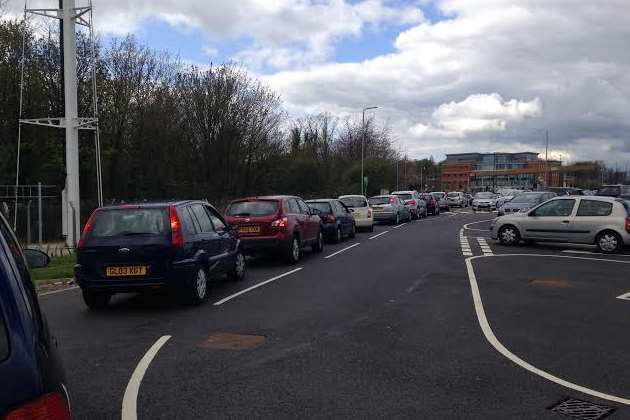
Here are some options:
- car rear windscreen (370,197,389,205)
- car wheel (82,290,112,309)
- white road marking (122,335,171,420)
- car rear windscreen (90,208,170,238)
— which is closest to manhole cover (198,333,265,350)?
white road marking (122,335,171,420)

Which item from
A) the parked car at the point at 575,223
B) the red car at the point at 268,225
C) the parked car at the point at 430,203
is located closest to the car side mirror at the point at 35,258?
the red car at the point at 268,225

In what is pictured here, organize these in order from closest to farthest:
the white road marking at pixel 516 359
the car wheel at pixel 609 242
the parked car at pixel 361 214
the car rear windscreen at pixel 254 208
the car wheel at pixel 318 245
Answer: the white road marking at pixel 516 359, the car rear windscreen at pixel 254 208, the car wheel at pixel 609 242, the car wheel at pixel 318 245, the parked car at pixel 361 214

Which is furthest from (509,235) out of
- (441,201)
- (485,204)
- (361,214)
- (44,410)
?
(485,204)

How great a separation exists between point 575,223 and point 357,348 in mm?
12686

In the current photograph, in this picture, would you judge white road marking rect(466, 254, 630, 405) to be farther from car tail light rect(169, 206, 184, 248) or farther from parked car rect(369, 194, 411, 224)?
parked car rect(369, 194, 411, 224)

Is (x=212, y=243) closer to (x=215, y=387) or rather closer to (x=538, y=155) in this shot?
(x=215, y=387)

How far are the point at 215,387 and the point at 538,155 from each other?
163m

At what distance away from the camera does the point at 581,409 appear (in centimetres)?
475

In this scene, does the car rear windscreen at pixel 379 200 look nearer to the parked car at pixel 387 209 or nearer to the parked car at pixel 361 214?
the parked car at pixel 387 209

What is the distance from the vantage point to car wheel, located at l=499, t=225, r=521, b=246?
738 inches

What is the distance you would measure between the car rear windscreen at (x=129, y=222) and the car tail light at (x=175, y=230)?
0.29ft

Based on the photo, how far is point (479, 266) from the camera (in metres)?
13.8

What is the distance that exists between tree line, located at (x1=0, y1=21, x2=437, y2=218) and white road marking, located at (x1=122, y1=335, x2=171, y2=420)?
68.0 feet

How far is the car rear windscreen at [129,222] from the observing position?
29.5 ft
